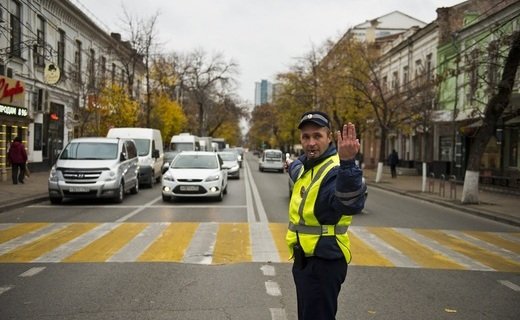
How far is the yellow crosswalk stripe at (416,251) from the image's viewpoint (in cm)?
788

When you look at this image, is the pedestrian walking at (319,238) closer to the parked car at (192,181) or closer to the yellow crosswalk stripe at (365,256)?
the yellow crosswalk stripe at (365,256)

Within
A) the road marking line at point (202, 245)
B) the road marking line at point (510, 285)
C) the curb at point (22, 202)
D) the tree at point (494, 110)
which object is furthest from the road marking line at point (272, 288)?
the tree at point (494, 110)

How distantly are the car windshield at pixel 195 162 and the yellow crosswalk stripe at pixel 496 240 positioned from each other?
8.66m

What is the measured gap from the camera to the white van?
22.6 metres

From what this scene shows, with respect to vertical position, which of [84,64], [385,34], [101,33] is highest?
[385,34]

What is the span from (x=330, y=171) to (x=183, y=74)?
178 feet

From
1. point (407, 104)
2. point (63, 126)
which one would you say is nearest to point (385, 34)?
point (407, 104)

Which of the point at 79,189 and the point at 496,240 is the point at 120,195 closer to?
the point at 79,189

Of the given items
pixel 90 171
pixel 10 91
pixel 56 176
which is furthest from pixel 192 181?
pixel 10 91

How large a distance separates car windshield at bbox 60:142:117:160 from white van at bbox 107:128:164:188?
574 cm

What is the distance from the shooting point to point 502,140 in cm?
2589

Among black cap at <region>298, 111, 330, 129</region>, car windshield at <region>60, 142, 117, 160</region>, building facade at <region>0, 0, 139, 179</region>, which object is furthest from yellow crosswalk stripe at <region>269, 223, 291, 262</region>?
building facade at <region>0, 0, 139, 179</region>

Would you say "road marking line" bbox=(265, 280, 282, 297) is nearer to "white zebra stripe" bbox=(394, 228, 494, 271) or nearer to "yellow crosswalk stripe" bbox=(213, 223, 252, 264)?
"yellow crosswalk stripe" bbox=(213, 223, 252, 264)

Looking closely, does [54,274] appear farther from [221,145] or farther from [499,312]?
[221,145]
